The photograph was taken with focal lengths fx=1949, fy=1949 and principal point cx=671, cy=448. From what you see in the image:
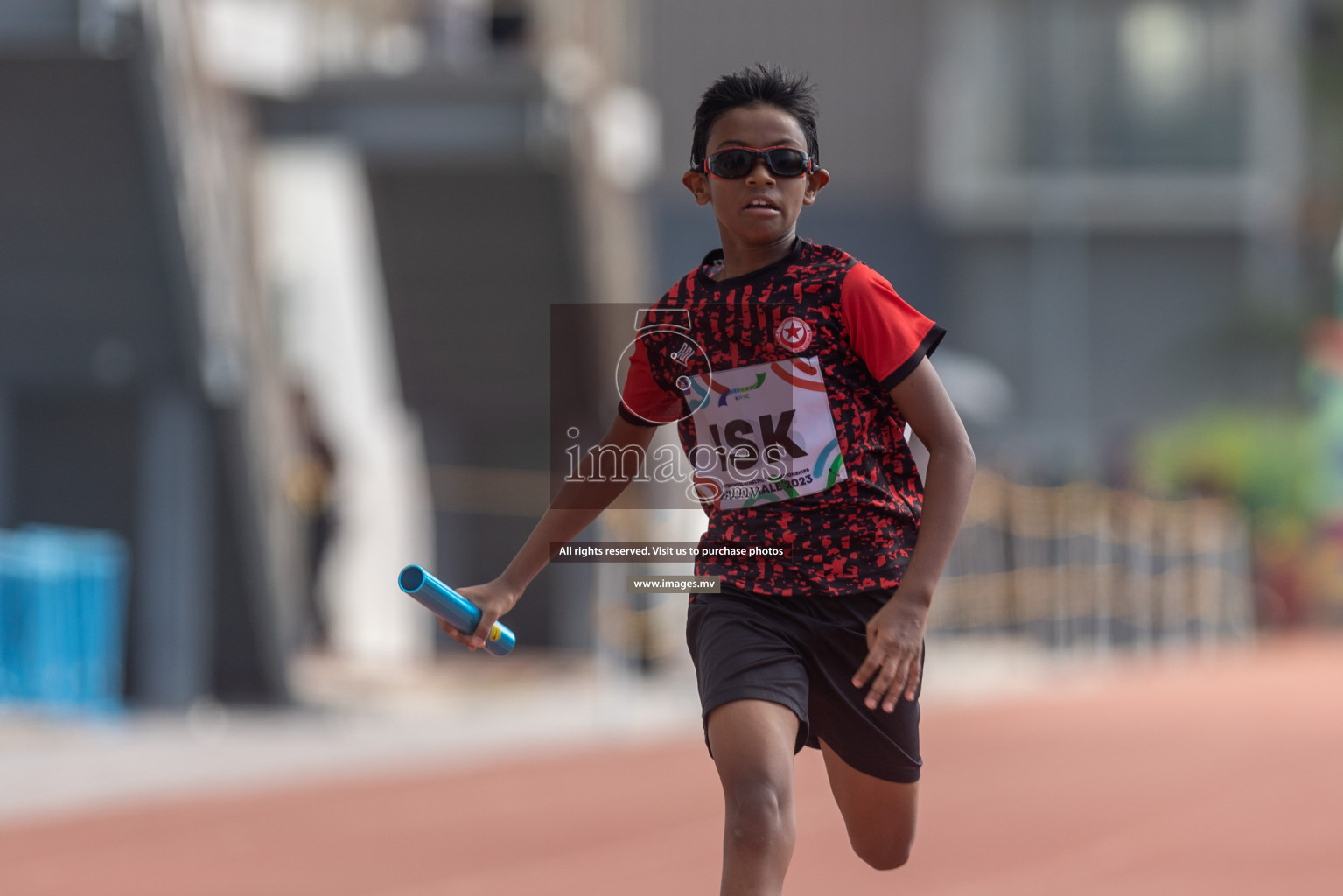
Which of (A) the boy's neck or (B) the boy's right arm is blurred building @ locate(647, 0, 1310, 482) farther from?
(A) the boy's neck

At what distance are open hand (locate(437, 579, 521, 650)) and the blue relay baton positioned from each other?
1cm

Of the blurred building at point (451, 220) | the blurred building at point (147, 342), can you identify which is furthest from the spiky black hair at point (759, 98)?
the blurred building at point (451, 220)

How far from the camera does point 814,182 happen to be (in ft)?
12.6

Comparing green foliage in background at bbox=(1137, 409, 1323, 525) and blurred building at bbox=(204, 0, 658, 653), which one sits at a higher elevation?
blurred building at bbox=(204, 0, 658, 653)

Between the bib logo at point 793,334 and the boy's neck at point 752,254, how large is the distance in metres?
0.15

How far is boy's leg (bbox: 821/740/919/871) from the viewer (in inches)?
156

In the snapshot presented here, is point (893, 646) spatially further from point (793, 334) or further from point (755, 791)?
point (793, 334)

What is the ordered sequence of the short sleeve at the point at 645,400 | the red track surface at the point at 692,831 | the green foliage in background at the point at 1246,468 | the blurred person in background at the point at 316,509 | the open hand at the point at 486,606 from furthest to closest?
the green foliage in background at the point at 1246,468, the blurred person in background at the point at 316,509, the red track surface at the point at 692,831, the short sleeve at the point at 645,400, the open hand at the point at 486,606

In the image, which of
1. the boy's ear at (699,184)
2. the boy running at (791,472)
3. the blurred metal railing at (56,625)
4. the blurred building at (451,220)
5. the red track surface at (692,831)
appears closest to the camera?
the boy running at (791,472)

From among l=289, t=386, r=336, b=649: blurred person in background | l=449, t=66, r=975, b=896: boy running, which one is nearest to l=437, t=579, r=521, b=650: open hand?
l=449, t=66, r=975, b=896: boy running

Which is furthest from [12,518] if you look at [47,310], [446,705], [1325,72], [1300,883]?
[1325,72]

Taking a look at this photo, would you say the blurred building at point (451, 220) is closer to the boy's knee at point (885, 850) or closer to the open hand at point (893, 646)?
the boy's knee at point (885, 850)

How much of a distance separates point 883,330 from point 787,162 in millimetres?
369

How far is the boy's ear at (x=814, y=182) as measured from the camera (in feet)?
12.5
